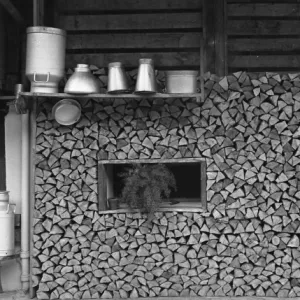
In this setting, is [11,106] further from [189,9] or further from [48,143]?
[189,9]

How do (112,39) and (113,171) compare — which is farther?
(113,171)

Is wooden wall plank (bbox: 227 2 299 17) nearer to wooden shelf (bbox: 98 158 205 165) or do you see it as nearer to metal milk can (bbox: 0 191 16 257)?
wooden shelf (bbox: 98 158 205 165)

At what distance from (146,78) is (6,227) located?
207 cm

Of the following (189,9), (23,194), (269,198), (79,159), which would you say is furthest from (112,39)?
(269,198)

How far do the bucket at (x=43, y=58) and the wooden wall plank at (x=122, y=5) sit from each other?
1.79 ft

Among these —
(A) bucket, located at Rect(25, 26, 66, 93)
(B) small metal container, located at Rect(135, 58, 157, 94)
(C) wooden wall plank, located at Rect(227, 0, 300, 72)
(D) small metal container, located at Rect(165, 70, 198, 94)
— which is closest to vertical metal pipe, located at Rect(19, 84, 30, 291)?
(A) bucket, located at Rect(25, 26, 66, 93)

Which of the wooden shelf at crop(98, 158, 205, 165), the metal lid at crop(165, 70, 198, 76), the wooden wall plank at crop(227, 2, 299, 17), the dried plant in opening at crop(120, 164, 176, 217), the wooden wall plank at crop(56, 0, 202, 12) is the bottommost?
the dried plant in opening at crop(120, 164, 176, 217)

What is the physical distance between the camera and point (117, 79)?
6566 millimetres

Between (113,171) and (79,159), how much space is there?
893 millimetres

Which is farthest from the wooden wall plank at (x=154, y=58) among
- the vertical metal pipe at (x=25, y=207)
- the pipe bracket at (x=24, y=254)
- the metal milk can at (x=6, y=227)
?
the pipe bracket at (x=24, y=254)

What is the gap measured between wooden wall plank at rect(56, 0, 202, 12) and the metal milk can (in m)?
2.05

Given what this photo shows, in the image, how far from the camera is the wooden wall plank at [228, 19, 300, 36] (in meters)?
7.05

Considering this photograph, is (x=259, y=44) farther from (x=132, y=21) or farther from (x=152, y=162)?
(x=152, y=162)

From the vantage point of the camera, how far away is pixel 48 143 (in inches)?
272
